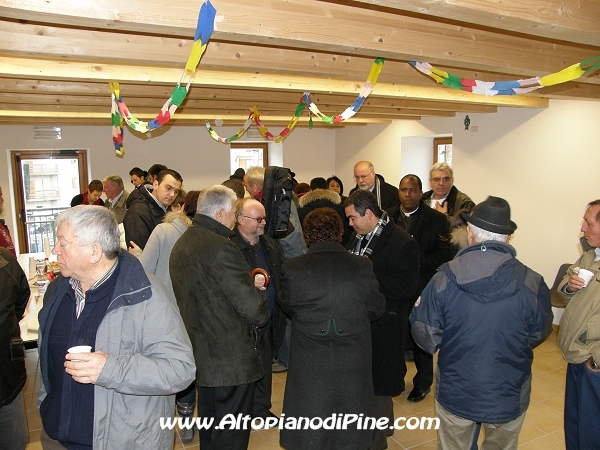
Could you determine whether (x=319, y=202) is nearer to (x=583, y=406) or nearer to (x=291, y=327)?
(x=291, y=327)

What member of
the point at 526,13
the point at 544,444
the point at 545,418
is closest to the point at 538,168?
the point at 545,418

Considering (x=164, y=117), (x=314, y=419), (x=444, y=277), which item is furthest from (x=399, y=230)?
(x=164, y=117)

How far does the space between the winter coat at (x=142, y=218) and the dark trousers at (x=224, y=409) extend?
1637 mm

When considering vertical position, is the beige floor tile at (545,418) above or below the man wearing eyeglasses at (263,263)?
below

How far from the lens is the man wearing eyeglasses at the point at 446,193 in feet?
14.7

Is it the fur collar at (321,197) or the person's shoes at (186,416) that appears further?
the fur collar at (321,197)

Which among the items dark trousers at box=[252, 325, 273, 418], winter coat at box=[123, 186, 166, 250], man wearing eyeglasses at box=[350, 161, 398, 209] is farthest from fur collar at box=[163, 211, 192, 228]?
man wearing eyeglasses at box=[350, 161, 398, 209]

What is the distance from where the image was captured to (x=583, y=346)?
244 cm

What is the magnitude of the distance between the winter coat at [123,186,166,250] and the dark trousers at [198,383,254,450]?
1637 millimetres

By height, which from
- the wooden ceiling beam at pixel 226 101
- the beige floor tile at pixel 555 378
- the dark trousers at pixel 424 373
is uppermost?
the wooden ceiling beam at pixel 226 101

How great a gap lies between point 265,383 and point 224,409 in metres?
0.64

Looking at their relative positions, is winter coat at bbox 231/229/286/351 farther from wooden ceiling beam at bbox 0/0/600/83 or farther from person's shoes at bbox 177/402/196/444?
wooden ceiling beam at bbox 0/0/600/83

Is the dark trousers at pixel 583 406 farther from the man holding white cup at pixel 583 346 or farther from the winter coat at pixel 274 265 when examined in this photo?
the winter coat at pixel 274 265

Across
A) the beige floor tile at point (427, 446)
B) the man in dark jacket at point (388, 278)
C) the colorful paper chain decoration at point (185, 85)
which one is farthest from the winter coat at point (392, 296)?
the colorful paper chain decoration at point (185, 85)
